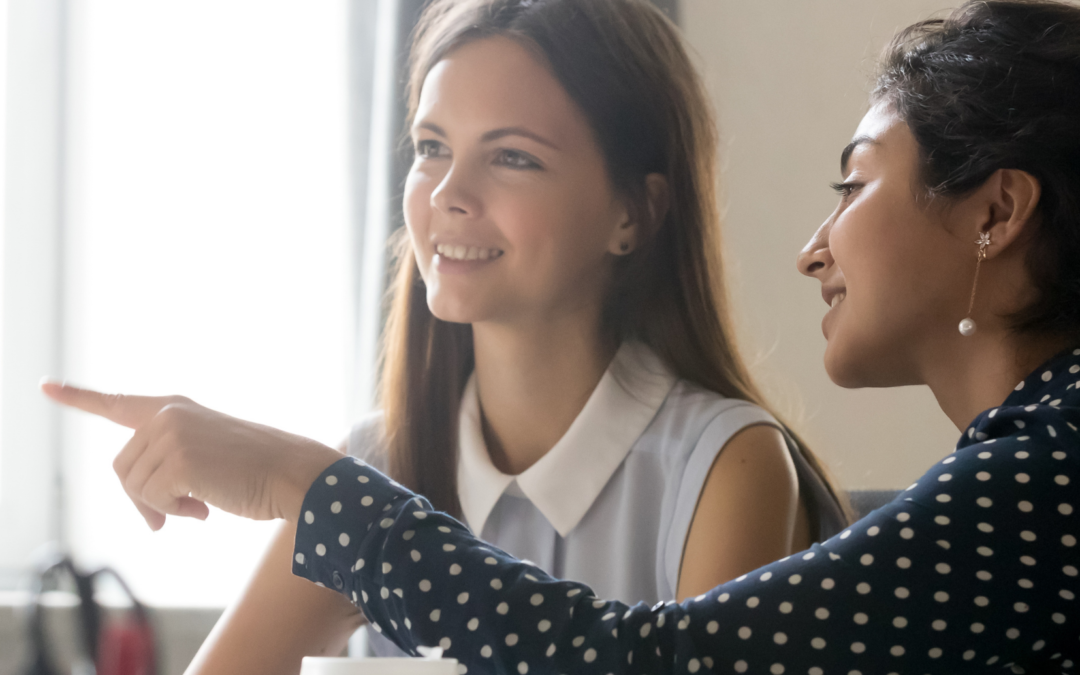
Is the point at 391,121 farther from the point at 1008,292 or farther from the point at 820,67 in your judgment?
the point at 1008,292

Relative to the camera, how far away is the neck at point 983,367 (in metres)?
0.73

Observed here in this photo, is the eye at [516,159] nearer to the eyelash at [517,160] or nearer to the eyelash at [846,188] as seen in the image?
the eyelash at [517,160]

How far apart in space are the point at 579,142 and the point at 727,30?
2.10 feet

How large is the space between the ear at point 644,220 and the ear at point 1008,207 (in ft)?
1.46

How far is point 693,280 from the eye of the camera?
112 cm

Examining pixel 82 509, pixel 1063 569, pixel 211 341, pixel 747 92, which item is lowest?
pixel 82 509

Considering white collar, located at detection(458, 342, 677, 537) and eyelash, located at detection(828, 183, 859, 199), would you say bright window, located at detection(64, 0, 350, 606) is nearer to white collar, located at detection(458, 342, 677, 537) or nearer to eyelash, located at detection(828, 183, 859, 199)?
white collar, located at detection(458, 342, 677, 537)

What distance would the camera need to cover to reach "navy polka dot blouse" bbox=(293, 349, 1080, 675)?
544 millimetres

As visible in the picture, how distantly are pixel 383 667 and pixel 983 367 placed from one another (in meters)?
0.57

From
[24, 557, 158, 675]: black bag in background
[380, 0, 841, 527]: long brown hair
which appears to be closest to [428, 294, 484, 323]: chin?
[380, 0, 841, 527]: long brown hair

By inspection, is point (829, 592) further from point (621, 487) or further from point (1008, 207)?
point (621, 487)

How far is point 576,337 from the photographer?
1.11 metres

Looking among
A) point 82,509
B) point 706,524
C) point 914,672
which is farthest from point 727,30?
point 82,509

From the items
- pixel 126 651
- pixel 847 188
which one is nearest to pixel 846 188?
pixel 847 188
